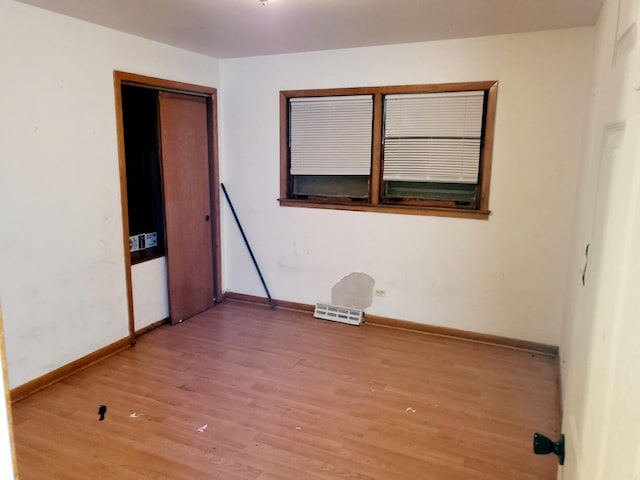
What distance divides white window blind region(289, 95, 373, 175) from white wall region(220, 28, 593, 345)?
171 millimetres

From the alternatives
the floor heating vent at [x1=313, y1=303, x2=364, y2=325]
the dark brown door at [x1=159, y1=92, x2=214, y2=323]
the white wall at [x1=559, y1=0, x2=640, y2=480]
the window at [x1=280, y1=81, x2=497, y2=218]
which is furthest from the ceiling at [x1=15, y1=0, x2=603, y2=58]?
the floor heating vent at [x1=313, y1=303, x2=364, y2=325]

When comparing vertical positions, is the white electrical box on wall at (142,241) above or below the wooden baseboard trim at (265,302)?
above

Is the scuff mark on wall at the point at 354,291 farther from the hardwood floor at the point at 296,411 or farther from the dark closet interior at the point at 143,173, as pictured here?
the dark closet interior at the point at 143,173

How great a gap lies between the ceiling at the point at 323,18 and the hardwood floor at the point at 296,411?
2519 millimetres

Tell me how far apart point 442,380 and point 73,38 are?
11.8 ft

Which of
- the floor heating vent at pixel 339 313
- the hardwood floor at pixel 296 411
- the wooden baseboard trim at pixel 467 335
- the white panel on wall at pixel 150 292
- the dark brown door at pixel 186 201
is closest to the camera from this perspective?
the hardwood floor at pixel 296 411

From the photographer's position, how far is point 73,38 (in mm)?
3125

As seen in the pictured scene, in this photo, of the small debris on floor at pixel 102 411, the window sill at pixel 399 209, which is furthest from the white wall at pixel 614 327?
the window sill at pixel 399 209

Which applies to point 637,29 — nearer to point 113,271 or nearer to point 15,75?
point 15,75

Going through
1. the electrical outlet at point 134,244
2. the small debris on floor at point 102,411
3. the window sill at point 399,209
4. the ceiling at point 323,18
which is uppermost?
the ceiling at point 323,18

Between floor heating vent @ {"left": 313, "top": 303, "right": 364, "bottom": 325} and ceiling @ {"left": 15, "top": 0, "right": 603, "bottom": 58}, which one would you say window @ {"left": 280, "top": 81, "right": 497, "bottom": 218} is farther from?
floor heating vent @ {"left": 313, "top": 303, "right": 364, "bottom": 325}

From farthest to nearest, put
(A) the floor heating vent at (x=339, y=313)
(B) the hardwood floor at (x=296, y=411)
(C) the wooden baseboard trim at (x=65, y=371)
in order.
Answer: (A) the floor heating vent at (x=339, y=313) → (C) the wooden baseboard trim at (x=65, y=371) → (B) the hardwood floor at (x=296, y=411)

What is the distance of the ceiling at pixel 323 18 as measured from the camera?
9.06 ft

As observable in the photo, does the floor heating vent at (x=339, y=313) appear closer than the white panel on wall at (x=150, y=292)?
No
